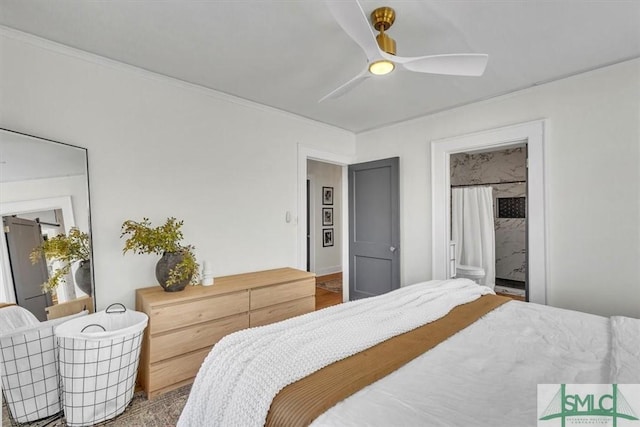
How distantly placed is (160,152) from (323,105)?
1656 millimetres

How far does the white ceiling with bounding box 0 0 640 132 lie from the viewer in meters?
1.72

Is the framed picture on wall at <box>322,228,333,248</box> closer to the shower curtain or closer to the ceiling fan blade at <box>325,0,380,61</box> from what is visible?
the shower curtain

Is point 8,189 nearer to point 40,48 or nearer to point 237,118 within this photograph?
point 40,48

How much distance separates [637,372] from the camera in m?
1.12

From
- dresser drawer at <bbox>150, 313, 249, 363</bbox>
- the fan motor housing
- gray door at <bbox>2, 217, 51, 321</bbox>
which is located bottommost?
dresser drawer at <bbox>150, 313, 249, 363</bbox>

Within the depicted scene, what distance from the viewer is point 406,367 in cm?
120

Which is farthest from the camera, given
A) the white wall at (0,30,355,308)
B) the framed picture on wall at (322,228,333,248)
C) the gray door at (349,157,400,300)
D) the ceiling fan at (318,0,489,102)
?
the framed picture on wall at (322,228,333,248)

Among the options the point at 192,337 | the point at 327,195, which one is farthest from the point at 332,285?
the point at 192,337

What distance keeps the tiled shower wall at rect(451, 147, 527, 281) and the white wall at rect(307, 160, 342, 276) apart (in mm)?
2408

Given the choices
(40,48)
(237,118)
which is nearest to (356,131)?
(237,118)

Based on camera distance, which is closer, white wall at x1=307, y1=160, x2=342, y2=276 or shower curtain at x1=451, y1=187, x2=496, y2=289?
shower curtain at x1=451, y1=187, x2=496, y2=289

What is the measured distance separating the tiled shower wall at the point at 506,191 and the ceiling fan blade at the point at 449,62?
3.75 meters

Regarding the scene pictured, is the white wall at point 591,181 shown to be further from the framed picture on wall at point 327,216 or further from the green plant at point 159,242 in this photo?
the framed picture on wall at point 327,216

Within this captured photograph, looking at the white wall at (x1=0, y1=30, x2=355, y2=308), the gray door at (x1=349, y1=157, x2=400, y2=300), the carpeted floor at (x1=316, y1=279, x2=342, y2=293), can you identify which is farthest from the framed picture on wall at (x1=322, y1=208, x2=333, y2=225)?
the white wall at (x1=0, y1=30, x2=355, y2=308)
